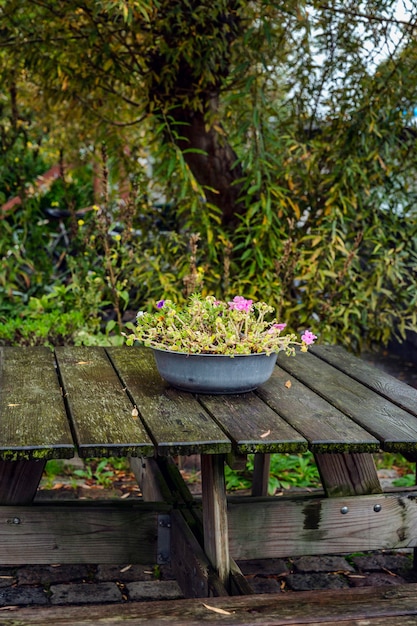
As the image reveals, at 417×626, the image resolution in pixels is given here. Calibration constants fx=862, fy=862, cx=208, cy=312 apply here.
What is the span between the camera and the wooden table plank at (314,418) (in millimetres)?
1812

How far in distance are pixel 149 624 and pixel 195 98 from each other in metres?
3.37

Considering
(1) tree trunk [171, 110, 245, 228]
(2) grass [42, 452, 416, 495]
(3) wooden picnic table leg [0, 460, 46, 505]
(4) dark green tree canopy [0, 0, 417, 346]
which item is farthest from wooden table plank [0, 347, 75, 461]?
(1) tree trunk [171, 110, 245, 228]

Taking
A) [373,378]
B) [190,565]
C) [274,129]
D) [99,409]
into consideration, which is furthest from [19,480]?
[274,129]

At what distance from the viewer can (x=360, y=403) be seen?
2.18 m

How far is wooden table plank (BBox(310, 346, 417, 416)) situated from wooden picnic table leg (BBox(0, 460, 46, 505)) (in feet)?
3.04

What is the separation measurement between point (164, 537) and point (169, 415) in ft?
1.80

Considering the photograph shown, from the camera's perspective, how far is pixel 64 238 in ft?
18.3

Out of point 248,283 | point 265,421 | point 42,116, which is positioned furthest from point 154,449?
point 42,116

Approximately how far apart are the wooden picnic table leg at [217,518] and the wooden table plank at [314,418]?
20 cm

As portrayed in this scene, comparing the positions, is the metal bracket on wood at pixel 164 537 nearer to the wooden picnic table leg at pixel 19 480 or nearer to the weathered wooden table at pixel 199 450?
the weathered wooden table at pixel 199 450

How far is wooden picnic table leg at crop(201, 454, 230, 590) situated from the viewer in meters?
2.01

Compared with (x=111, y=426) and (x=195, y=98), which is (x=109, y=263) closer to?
(x=195, y=98)

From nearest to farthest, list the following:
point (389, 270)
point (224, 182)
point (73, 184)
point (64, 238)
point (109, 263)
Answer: point (109, 263)
point (389, 270)
point (224, 182)
point (73, 184)
point (64, 238)

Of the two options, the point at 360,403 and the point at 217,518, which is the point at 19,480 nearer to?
the point at 217,518
